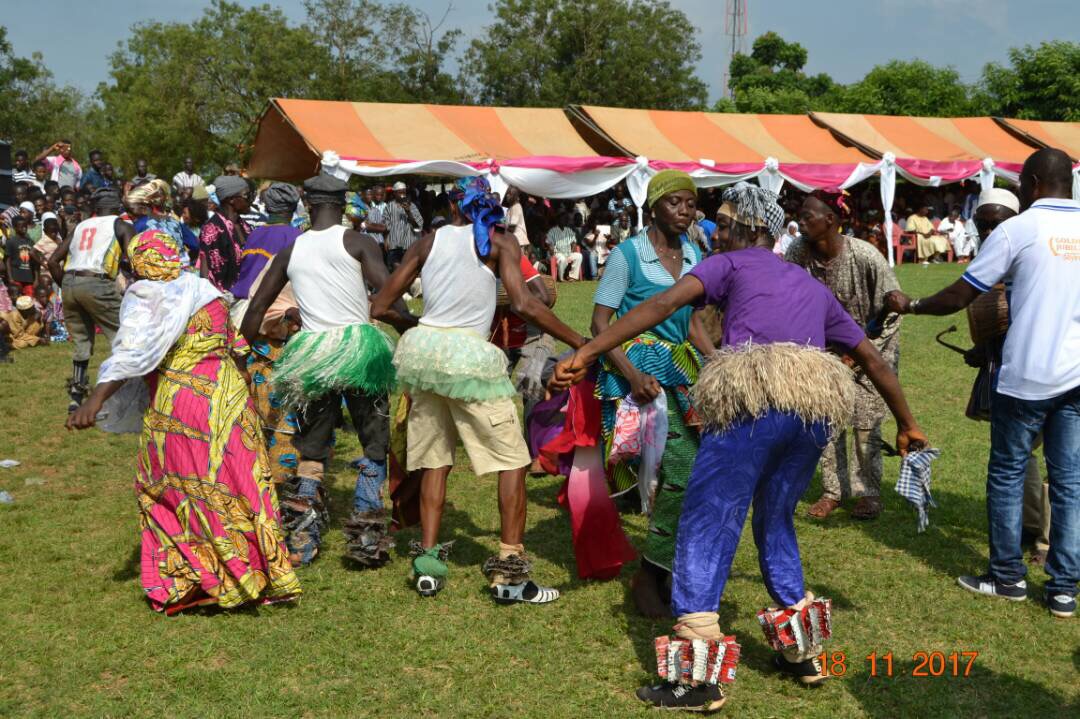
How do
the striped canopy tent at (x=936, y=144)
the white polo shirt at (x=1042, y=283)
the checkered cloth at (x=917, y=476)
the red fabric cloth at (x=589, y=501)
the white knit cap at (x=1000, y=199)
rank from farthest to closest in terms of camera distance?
1. the striped canopy tent at (x=936, y=144)
2. the white knit cap at (x=1000, y=199)
3. the red fabric cloth at (x=589, y=501)
4. the white polo shirt at (x=1042, y=283)
5. the checkered cloth at (x=917, y=476)

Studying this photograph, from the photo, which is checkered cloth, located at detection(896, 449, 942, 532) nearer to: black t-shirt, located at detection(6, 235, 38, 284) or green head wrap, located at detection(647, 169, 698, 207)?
green head wrap, located at detection(647, 169, 698, 207)

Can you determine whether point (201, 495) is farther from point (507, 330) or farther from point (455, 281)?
point (507, 330)

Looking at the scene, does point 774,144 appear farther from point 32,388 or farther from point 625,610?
point 625,610

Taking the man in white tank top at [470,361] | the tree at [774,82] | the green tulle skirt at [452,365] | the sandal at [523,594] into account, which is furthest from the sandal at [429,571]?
the tree at [774,82]

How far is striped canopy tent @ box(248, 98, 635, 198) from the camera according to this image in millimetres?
19312

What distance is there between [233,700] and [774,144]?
78.1 feet

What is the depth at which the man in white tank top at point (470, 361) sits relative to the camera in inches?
192

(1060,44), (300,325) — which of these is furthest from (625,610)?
(1060,44)

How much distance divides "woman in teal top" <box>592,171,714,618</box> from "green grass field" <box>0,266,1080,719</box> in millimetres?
387

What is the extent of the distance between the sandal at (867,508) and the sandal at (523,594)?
2.35 meters

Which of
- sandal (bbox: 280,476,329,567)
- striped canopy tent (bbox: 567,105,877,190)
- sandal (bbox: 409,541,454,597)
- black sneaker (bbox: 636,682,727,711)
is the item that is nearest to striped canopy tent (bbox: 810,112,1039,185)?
striped canopy tent (bbox: 567,105,877,190)

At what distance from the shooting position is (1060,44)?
44562 millimetres

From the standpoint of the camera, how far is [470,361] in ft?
16.0

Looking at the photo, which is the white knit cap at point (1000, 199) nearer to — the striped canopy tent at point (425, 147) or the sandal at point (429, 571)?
the sandal at point (429, 571)
